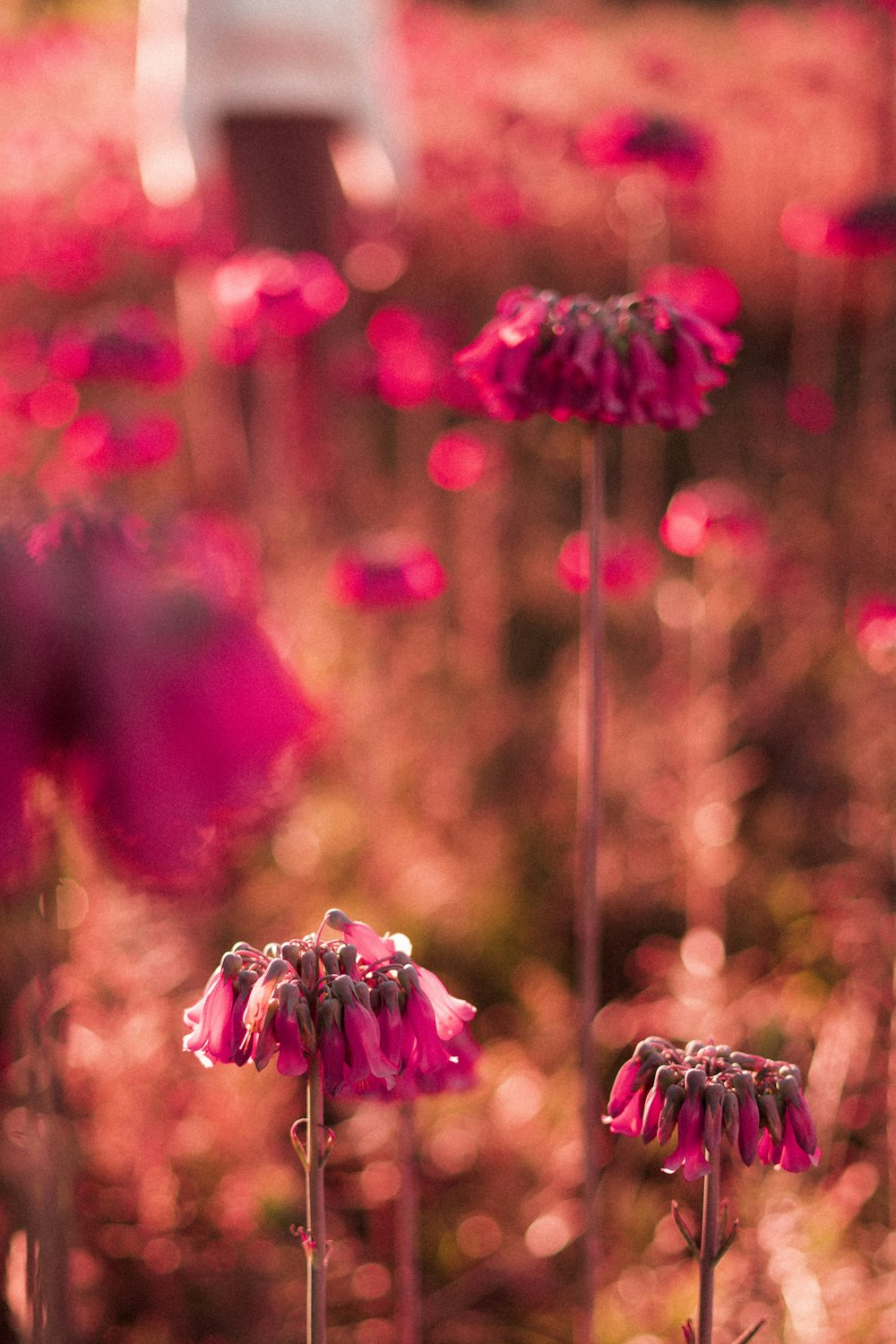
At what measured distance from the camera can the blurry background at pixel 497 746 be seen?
1907mm

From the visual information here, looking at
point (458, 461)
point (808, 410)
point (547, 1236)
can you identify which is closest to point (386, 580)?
point (458, 461)

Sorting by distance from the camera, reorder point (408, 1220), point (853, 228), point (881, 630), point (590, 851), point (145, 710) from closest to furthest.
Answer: point (145, 710) < point (408, 1220) < point (590, 851) < point (881, 630) < point (853, 228)

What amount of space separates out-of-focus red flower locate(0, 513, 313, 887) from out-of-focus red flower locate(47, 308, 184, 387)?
6.38 feet

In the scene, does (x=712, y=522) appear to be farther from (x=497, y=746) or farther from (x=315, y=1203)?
(x=315, y=1203)

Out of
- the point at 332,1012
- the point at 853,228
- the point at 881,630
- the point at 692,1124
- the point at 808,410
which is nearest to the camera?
the point at 332,1012

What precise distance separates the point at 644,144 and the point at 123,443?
1.21m

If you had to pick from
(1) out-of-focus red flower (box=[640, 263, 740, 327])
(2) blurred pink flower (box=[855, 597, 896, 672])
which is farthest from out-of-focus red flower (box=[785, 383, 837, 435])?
(2) blurred pink flower (box=[855, 597, 896, 672])

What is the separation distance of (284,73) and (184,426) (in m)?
2.08

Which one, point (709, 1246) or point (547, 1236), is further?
point (547, 1236)

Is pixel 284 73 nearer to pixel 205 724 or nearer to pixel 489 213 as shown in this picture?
pixel 489 213

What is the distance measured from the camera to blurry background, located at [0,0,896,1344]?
1907 mm

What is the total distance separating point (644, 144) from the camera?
231 cm

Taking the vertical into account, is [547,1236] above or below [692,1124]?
below

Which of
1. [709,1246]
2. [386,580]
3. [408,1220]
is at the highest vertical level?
[386,580]
